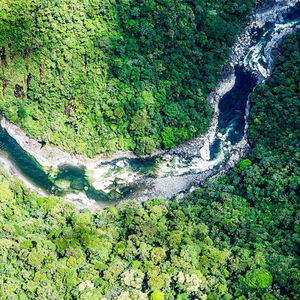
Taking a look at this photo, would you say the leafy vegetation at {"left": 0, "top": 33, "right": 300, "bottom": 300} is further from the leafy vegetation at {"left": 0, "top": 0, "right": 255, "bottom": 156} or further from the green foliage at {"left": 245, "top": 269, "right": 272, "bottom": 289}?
the leafy vegetation at {"left": 0, "top": 0, "right": 255, "bottom": 156}

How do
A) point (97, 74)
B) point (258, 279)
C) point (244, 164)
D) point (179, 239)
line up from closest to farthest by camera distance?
1. point (258, 279)
2. point (179, 239)
3. point (244, 164)
4. point (97, 74)

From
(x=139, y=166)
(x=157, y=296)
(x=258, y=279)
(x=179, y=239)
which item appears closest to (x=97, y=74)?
(x=139, y=166)

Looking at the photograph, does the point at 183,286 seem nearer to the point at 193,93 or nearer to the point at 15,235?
the point at 15,235

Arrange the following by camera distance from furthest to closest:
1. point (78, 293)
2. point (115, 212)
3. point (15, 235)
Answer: point (115, 212)
point (15, 235)
point (78, 293)

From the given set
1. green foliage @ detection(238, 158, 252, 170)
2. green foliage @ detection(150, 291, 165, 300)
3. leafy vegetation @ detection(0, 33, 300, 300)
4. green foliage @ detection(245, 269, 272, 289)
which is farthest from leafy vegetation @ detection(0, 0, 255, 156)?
green foliage @ detection(245, 269, 272, 289)

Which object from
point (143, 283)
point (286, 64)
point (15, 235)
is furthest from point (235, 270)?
point (286, 64)

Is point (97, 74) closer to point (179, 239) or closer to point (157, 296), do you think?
point (179, 239)
